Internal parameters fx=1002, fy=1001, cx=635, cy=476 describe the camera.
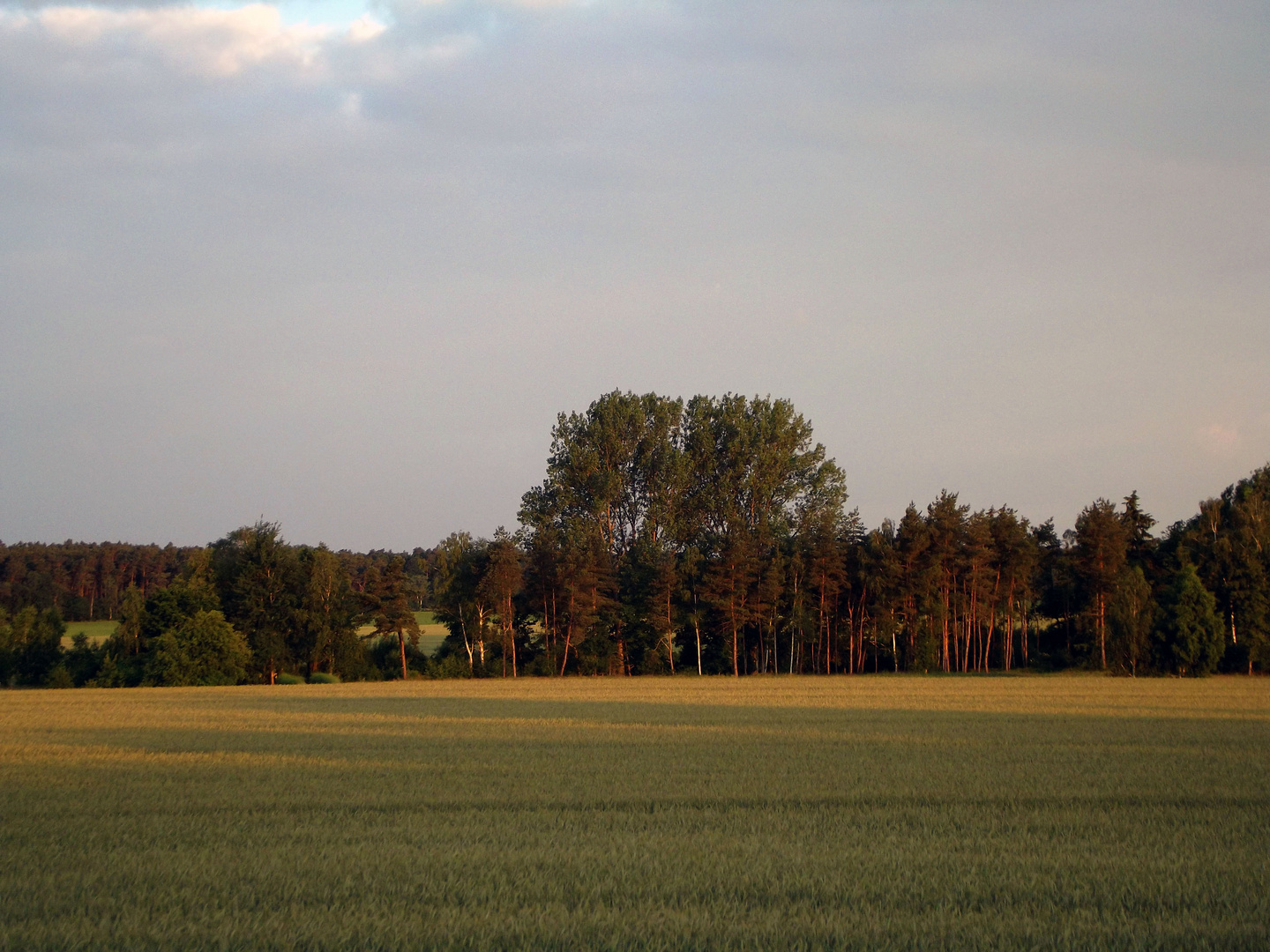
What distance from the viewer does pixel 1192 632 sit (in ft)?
147

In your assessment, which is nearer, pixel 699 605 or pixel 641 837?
pixel 641 837

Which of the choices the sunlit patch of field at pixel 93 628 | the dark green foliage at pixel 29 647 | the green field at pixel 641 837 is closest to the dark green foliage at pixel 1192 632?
the green field at pixel 641 837

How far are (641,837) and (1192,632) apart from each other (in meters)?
42.5

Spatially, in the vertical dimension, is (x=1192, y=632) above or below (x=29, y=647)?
above

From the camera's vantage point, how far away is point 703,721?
2447 centimetres

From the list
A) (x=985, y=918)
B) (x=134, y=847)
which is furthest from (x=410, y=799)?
(x=985, y=918)

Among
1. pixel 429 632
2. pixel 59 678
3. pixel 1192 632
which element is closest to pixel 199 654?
pixel 59 678

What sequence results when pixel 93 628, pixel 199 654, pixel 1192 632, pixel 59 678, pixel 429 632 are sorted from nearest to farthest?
pixel 1192 632 → pixel 59 678 → pixel 199 654 → pixel 93 628 → pixel 429 632

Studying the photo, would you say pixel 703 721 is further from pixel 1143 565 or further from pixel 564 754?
pixel 1143 565

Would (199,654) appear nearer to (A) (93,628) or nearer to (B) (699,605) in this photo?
(B) (699,605)

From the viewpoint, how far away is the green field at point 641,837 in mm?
7469

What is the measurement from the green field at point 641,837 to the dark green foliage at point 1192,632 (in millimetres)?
25449

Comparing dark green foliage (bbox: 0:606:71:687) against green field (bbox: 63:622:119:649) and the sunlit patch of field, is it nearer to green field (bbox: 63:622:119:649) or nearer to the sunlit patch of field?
the sunlit patch of field

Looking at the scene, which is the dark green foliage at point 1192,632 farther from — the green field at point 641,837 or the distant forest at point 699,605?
the green field at point 641,837
